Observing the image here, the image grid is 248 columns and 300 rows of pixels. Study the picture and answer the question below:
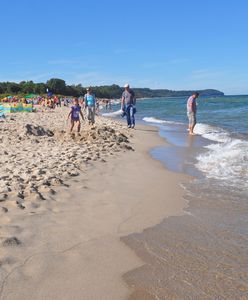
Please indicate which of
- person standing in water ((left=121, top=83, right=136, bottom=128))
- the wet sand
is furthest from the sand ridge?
person standing in water ((left=121, top=83, right=136, bottom=128))

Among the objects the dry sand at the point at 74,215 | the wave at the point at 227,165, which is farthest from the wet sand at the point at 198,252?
the wave at the point at 227,165

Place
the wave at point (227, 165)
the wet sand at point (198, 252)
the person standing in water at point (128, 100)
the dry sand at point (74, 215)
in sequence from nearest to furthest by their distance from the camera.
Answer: the wet sand at point (198, 252) → the dry sand at point (74, 215) → the wave at point (227, 165) → the person standing in water at point (128, 100)

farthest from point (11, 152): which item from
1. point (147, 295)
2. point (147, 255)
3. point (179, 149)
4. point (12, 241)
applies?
point (147, 295)

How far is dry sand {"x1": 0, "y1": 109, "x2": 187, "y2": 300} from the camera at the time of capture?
3092mm

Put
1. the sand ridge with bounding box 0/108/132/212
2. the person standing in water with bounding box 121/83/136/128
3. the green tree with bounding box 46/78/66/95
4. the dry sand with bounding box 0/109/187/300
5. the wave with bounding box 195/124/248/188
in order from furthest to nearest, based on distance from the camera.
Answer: the green tree with bounding box 46/78/66/95 < the person standing in water with bounding box 121/83/136/128 < the wave with bounding box 195/124/248/188 < the sand ridge with bounding box 0/108/132/212 < the dry sand with bounding box 0/109/187/300

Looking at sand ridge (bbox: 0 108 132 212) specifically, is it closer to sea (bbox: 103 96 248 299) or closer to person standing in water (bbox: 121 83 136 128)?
sea (bbox: 103 96 248 299)

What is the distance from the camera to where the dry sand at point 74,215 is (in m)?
3.09

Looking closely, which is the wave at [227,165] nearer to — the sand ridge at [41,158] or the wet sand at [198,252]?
the wet sand at [198,252]

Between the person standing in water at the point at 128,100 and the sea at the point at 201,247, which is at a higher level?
the person standing in water at the point at 128,100

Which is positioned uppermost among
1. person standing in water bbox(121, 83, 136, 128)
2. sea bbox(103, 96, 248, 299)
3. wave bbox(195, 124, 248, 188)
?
person standing in water bbox(121, 83, 136, 128)

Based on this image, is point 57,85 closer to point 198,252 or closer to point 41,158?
point 41,158

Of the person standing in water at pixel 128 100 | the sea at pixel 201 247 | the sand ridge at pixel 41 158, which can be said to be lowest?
the sea at pixel 201 247

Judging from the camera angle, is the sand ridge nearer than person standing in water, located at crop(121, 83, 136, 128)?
Yes

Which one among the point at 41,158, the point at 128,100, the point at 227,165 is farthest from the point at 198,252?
the point at 128,100
